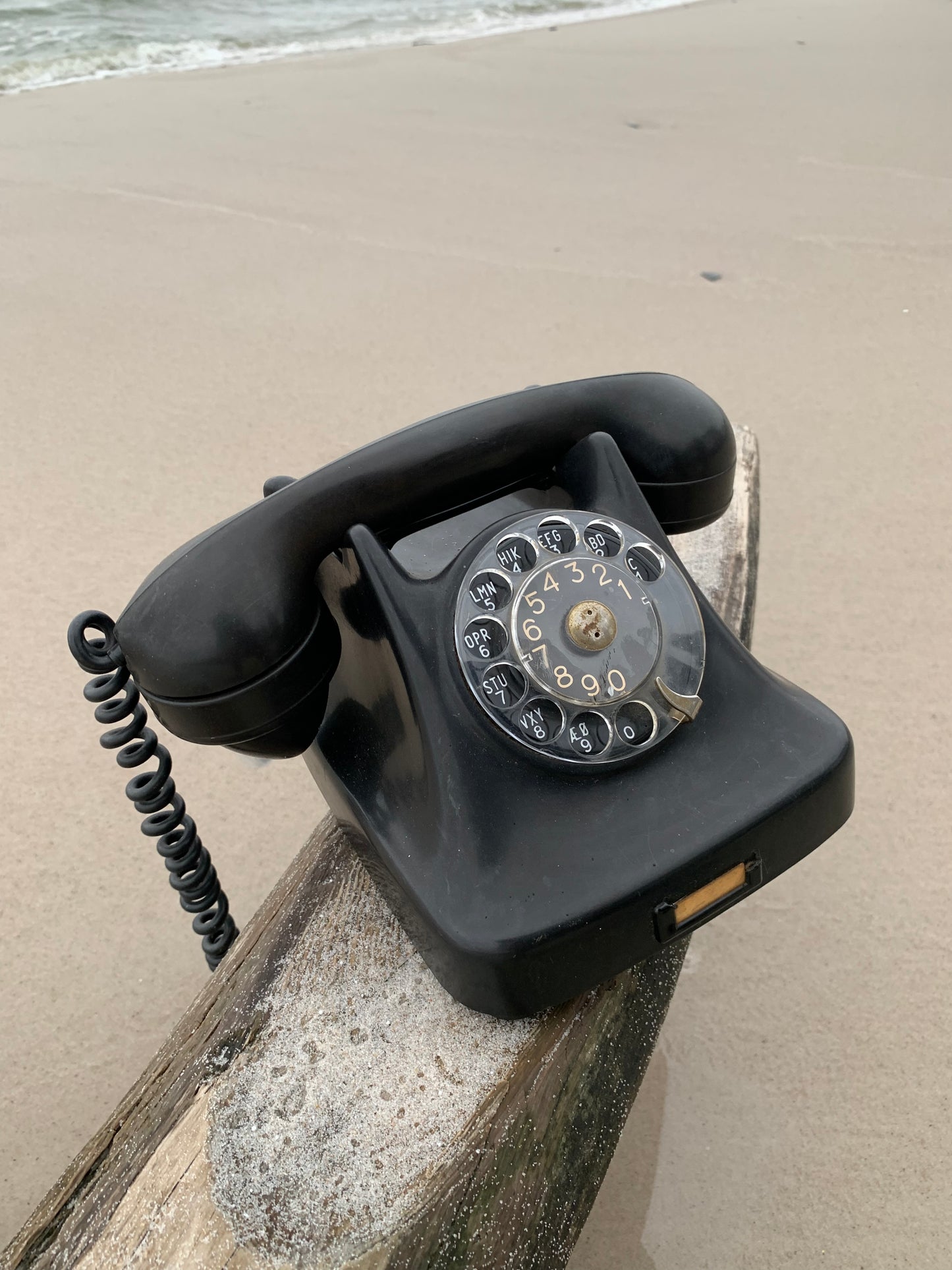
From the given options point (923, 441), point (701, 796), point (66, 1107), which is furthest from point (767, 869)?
point (923, 441)

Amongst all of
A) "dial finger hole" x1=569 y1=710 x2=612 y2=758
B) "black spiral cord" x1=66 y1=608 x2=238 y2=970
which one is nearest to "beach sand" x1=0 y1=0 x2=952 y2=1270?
"black spiral cord" x1=66 y1=608 x2=238 y2=970

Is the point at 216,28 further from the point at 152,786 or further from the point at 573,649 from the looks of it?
the point at 573,649

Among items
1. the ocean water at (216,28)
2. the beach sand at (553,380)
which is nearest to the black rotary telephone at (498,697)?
the beach sand at (553,380)

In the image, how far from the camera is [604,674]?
74cm

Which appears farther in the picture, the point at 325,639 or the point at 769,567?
the point at 769,567

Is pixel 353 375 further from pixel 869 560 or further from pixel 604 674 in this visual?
pixel 604 674

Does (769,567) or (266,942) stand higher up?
(266,942)

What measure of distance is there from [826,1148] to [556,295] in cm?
194

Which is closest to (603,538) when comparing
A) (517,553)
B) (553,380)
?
(517,553)

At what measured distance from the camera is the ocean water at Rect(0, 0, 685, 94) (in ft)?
12.1

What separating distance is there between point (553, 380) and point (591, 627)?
1.50 m

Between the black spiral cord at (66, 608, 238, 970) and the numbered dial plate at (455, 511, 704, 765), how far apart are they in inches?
11.9

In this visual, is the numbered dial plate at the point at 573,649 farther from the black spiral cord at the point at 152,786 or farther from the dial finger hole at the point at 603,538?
the black spiral cord at the point at 152,786

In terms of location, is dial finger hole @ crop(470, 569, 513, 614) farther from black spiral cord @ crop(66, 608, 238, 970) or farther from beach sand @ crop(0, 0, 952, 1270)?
beach sand @ crop(0, 0, 952, 1270)
